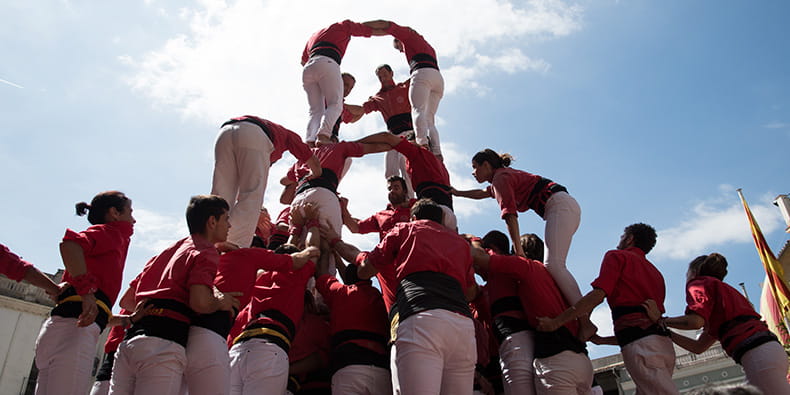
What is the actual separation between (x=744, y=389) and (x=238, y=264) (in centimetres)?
373

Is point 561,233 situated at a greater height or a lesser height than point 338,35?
lesser

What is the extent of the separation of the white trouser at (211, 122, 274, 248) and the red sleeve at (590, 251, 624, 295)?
3.87m

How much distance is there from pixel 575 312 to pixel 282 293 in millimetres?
2908

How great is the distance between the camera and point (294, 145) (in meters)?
7.21

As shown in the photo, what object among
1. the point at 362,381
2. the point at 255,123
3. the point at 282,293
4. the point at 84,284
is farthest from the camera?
the point at 255,123

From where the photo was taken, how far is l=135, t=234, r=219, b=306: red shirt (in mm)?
4035

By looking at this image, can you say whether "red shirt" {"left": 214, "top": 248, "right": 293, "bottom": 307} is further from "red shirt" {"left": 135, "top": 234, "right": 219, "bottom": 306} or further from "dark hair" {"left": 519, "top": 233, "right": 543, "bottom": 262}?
"dark hair" {"left": 519, "top": 233, "right": 543, "bottom": 262}

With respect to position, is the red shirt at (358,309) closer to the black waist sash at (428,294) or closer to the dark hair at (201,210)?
the black waist sash at (428,294)

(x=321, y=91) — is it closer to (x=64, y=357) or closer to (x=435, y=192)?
(x=435, y=192)

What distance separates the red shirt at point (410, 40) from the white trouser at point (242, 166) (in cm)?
561

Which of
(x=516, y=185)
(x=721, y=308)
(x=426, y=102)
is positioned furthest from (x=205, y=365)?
(x=426, y=102)

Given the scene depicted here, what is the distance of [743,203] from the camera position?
18422 mm

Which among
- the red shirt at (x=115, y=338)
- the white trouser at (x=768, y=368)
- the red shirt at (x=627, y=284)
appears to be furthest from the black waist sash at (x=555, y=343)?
the red shirt at (x=115, y=338)

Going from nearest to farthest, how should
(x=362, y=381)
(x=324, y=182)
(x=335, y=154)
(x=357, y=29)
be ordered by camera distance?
(x=362, y=381) → (x=324, y=182) → (x=335, y=154) → (x=357, y=29)
